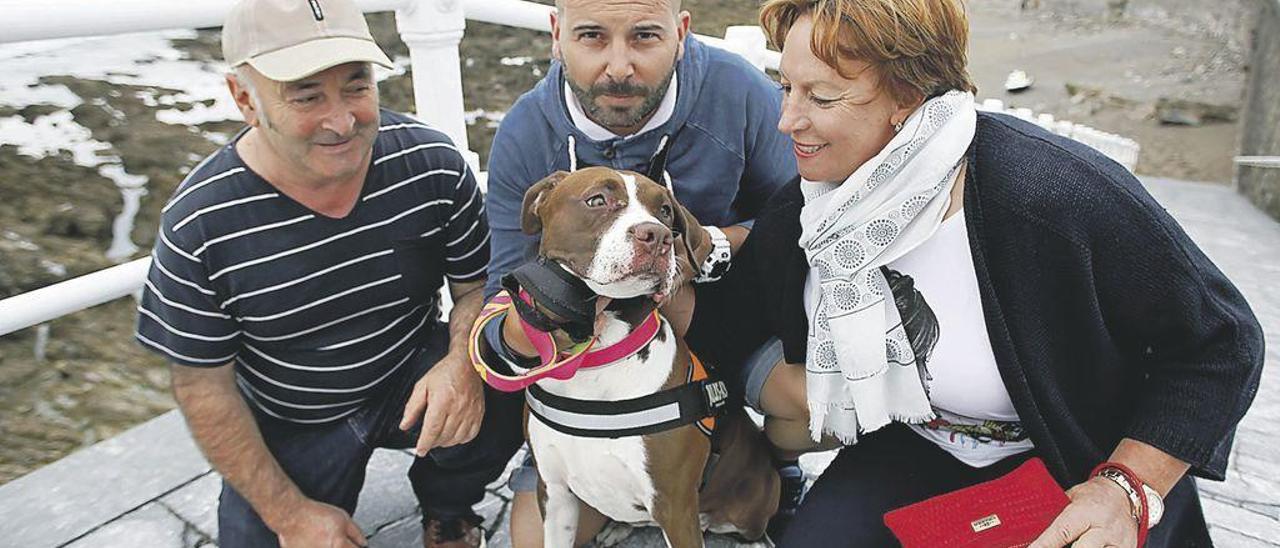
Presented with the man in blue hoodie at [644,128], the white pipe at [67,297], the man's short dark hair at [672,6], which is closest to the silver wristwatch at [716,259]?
the man in blue hoodie at [644,128]

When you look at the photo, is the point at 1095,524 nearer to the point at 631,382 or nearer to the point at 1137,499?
the point at 1137,499

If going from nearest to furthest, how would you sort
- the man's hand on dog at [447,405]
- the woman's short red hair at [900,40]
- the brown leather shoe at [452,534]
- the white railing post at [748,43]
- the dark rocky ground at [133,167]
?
the woman's short red hair at [900,40] → the man's hand on dog at [447,405] → the brown leather shoe at [452,534] → the white railing post at [748,43] → the dark rocky ground at [133,167]

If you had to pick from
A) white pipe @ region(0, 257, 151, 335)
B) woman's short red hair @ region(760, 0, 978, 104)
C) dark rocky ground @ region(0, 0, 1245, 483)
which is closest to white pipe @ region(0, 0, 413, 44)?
white pipe @ region(0, 257, 151, 335)

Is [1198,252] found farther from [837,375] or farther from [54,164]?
[54,164]

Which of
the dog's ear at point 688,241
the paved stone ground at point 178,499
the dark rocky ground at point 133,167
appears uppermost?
the dog's ear at point 688,241

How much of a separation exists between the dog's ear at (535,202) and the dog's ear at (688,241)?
273 mm

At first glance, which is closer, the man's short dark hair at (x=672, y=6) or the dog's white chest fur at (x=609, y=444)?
the dog's white chest fur at (x=609, y=444)

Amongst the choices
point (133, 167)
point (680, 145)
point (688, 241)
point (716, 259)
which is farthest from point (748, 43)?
point (133, 167)

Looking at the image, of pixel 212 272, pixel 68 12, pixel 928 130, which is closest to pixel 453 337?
pixel 212 272

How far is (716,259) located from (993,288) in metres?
0.71

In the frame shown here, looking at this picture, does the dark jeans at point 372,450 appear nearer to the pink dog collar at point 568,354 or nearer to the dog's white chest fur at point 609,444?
the dog's white chest fur at point 609,444

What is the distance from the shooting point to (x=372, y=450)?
104 inches

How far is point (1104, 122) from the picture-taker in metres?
19.3

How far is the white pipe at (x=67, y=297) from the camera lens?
7.95 feet
